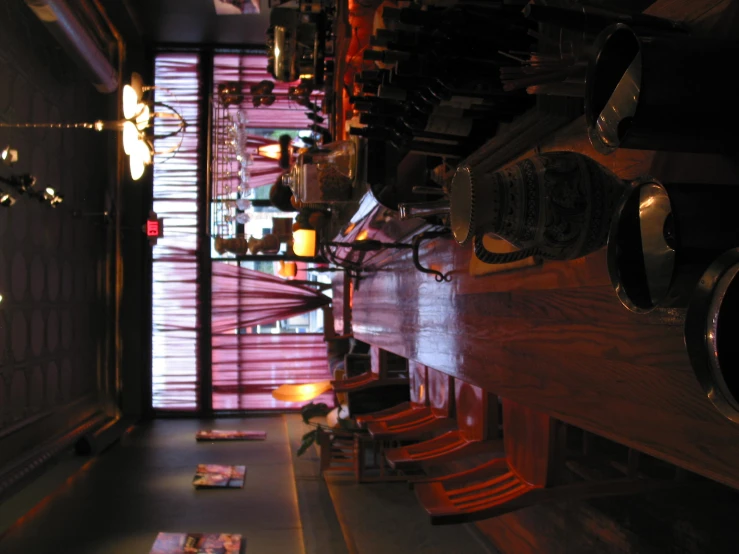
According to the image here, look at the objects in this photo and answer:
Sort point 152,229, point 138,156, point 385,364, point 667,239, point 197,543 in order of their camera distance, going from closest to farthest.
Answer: point 667,239 → point 138,156 → point 197,543 → point 385,364 → point 152,229

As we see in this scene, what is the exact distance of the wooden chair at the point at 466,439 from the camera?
2646 millimetres

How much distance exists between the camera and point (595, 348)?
49.4 inches

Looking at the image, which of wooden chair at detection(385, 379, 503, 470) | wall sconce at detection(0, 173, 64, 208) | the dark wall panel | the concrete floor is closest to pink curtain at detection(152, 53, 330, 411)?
A: the dark wall panel

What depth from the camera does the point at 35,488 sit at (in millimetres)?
5152

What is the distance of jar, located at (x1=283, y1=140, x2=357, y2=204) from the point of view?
374 cm

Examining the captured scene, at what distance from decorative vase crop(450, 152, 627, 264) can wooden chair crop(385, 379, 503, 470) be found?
1.57m

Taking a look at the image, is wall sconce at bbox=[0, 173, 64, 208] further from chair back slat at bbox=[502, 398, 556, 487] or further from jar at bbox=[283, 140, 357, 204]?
chair back slat at bbox=[502, 398, 556, 487]

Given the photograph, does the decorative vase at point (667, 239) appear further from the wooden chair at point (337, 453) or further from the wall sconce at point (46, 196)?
the wooden chair at point (337, 453)

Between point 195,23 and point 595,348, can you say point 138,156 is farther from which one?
point 195,23

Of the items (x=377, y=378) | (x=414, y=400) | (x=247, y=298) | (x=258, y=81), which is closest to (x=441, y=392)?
(x=414, y=400)

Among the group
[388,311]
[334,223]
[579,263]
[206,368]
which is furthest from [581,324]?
[206,368]

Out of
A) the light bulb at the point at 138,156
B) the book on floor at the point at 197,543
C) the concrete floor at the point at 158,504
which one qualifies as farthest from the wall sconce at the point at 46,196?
the book on floor at the point at 197,543

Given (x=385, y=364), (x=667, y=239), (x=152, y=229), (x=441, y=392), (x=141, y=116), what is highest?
(x=141, y=116)

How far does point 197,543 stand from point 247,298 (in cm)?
462
